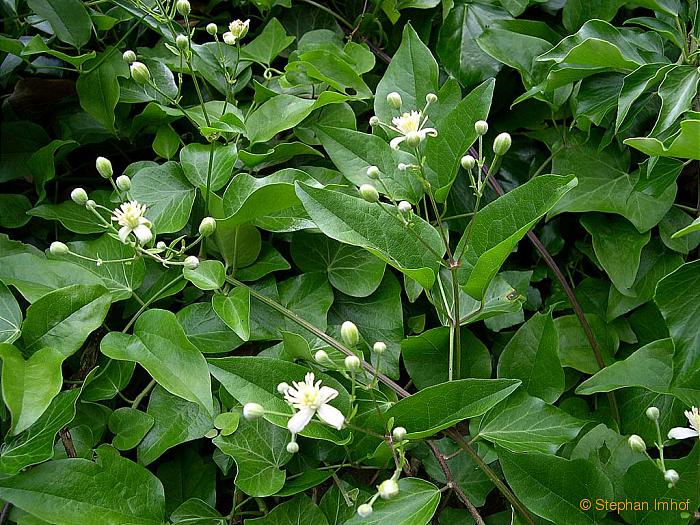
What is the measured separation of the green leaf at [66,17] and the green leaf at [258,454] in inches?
22.1

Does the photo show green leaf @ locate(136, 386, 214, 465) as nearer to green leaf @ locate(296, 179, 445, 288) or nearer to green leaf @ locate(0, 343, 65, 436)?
green leaf @ locate(0, 343, 65, 436)

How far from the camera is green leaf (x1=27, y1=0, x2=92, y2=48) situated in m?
0.89

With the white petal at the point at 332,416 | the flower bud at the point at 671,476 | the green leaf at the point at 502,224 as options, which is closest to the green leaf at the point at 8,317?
the white petal at the point at 332,416

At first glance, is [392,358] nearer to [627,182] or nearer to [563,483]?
[563,483]

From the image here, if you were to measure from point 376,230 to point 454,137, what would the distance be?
165mm

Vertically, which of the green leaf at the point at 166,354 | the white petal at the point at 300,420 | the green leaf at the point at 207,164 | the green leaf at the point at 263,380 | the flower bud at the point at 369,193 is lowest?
the green leaf at the point at 166,354

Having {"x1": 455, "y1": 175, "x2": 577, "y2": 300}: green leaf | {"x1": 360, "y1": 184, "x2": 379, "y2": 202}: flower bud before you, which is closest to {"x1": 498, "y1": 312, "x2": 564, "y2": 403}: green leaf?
{"x1": 455, "y1": 175, "x2": 577, "y2": 300}: green leaf

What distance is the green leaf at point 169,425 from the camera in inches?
27.8

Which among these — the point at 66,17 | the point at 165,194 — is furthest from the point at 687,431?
the point at 66,17

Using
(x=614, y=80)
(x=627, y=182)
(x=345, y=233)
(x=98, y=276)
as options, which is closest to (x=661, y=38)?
(x=614, y=80)

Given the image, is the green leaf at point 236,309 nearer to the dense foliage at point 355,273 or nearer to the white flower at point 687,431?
the dense foliage at point 355,273

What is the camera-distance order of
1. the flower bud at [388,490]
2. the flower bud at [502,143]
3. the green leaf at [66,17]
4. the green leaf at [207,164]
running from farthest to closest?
the green leaf at [66,17], the green leaf at [207,164], the flower bud at [502,143], the flower bud at [388,490]

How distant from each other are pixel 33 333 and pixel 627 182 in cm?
70

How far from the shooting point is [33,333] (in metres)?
0.69
